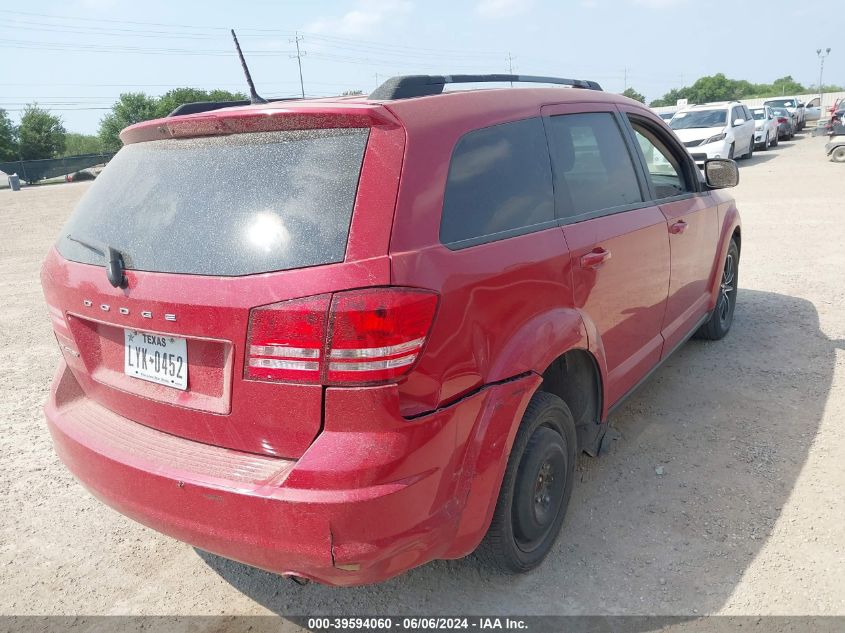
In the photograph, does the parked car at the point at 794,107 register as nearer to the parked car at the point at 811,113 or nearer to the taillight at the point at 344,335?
the parked car at the point at 811,113

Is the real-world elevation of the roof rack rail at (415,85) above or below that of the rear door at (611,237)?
above

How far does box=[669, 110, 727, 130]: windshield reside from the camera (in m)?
17.4

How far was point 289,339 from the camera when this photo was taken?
1892mm

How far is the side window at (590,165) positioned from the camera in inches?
111

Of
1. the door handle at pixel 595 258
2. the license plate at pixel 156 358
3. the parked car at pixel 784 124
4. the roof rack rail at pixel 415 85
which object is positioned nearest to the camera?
the license plate at pixel 156 358

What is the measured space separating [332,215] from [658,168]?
2.88m

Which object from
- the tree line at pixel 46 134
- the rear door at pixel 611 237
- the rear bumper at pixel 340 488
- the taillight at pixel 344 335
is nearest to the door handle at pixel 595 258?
the rear door at pixel 611 237

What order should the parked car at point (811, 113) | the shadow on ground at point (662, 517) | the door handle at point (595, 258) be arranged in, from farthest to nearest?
the parked car at point (811, 113)
the door handle at point (595, 258)
the shadow on ground at point (662, 517)

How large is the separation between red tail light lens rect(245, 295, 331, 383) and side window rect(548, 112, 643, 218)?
4.31ft

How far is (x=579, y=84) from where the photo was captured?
3502mm

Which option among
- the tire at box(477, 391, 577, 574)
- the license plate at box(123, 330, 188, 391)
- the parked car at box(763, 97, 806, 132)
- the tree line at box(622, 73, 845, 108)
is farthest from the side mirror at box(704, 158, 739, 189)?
the tree line at box(622, 73, 845, 108)

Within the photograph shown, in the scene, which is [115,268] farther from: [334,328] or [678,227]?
[678,227]

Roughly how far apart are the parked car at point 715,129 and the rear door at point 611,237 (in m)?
14.1

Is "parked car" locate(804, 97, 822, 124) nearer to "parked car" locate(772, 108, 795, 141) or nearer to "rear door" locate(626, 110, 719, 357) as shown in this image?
"parked car" locate(772, 108, 795, 141)
